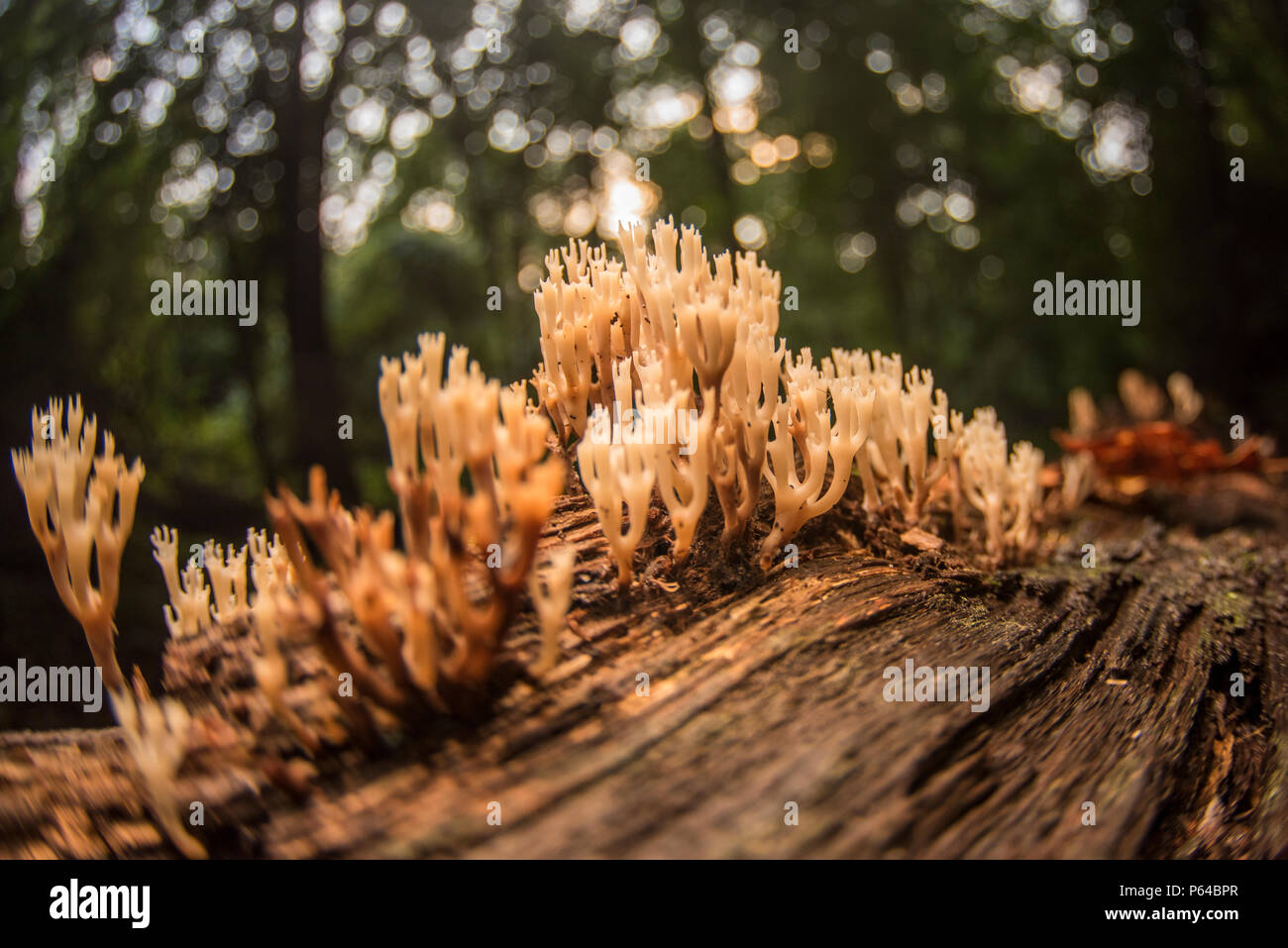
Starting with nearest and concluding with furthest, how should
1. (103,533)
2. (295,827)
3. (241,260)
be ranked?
(295,827) < (103,533) < (241,260)

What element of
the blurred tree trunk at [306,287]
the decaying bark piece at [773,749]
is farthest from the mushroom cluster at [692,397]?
the blurred tree trunk at [306,287]

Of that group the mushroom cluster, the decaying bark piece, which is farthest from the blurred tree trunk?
the decaying bark piece

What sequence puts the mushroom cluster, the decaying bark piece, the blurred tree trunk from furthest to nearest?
the blurred tree trunk < the mushroom cluster < the decaying bark piece

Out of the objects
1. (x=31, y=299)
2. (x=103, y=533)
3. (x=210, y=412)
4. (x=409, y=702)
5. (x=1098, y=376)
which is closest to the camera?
(x=409, y=702)

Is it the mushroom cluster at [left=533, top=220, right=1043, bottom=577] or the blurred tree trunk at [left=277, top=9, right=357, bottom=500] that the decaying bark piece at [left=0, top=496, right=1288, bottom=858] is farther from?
the blurred tree trunk at [left=277, top=9, right=357, bottom=500]

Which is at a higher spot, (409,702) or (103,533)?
(103,533)

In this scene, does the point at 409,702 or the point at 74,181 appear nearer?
the point at 409,702

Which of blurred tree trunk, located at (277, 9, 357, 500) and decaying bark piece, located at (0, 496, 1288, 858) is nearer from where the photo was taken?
decaying bark piece, located at (0, 496, 1288, 858)

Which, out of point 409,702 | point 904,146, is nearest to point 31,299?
point 409,702

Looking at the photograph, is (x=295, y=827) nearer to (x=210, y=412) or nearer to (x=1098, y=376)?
(x=210, y=412)
